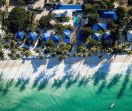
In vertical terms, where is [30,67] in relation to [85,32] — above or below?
below

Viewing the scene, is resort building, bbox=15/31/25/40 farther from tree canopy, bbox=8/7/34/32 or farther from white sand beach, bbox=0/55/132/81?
white sand beach, bbox=0/55/132/81

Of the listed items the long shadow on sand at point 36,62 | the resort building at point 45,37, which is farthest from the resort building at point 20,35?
the long shadow on sand at point 36,62

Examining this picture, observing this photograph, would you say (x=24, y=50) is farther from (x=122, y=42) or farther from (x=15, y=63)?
(x=122, y=42)

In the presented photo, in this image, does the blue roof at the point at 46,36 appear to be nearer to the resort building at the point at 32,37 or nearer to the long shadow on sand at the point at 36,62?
the resort building at the point at 32,37

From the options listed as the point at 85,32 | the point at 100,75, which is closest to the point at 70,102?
the point at 100,75

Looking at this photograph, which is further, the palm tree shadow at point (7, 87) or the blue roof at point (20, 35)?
the blue roof at point (20, 35)

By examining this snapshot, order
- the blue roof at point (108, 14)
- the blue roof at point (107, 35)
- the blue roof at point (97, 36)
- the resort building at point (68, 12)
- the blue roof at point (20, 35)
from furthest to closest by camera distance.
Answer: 1. the resort building at point (68, 12)
2. the blue roof at point (108, 14)
3. the blue roof at point (107, 35)
4. the blue roof at point (97, 36)
5. the blue roof at point (20, 35)
